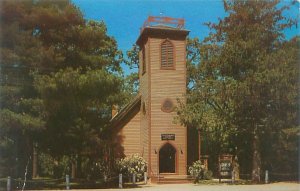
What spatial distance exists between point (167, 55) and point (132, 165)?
7.87 metres

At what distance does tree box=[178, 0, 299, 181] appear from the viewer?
23734 millimetres

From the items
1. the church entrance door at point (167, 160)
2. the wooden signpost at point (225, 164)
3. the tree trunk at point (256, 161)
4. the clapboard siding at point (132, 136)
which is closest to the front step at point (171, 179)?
the church entrance door at point (167, 160)

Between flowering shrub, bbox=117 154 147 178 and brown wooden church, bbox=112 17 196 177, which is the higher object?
brown wooden church, bbox=112 17 196 177

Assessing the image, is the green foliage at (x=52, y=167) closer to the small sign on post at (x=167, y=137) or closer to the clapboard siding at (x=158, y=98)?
the clapboard siding at (x=158, y=98)

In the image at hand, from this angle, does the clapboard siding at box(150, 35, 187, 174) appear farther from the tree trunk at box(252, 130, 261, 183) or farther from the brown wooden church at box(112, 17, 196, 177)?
the tree trunk at box(252, 130, 261, 183)

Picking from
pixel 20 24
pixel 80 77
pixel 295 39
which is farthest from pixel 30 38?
pixel 295 39

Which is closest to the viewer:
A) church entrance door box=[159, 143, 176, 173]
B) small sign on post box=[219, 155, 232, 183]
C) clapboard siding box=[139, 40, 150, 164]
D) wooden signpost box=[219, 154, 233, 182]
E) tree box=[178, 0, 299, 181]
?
tree box=[178, 0, 299, 181]

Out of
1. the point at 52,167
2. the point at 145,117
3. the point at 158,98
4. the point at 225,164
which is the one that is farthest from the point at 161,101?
the point at 52,167

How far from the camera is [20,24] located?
70.0 feet

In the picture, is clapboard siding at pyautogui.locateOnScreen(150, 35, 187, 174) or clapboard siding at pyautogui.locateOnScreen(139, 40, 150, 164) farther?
clapboard siding at pyautogui.locateOnScreen(139, 40, 150, 164)

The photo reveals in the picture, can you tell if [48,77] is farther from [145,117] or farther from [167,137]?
[167,137]

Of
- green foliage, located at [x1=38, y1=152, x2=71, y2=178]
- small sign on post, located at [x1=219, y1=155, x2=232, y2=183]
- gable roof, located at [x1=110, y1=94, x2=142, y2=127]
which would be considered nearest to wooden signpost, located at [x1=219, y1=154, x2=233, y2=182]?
small sign on post, located at [x1=219, y1=155, x2=232, y2=183]

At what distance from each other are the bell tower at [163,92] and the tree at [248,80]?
2.32 m

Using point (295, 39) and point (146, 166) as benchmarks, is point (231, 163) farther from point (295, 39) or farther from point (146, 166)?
point (295, 39)
